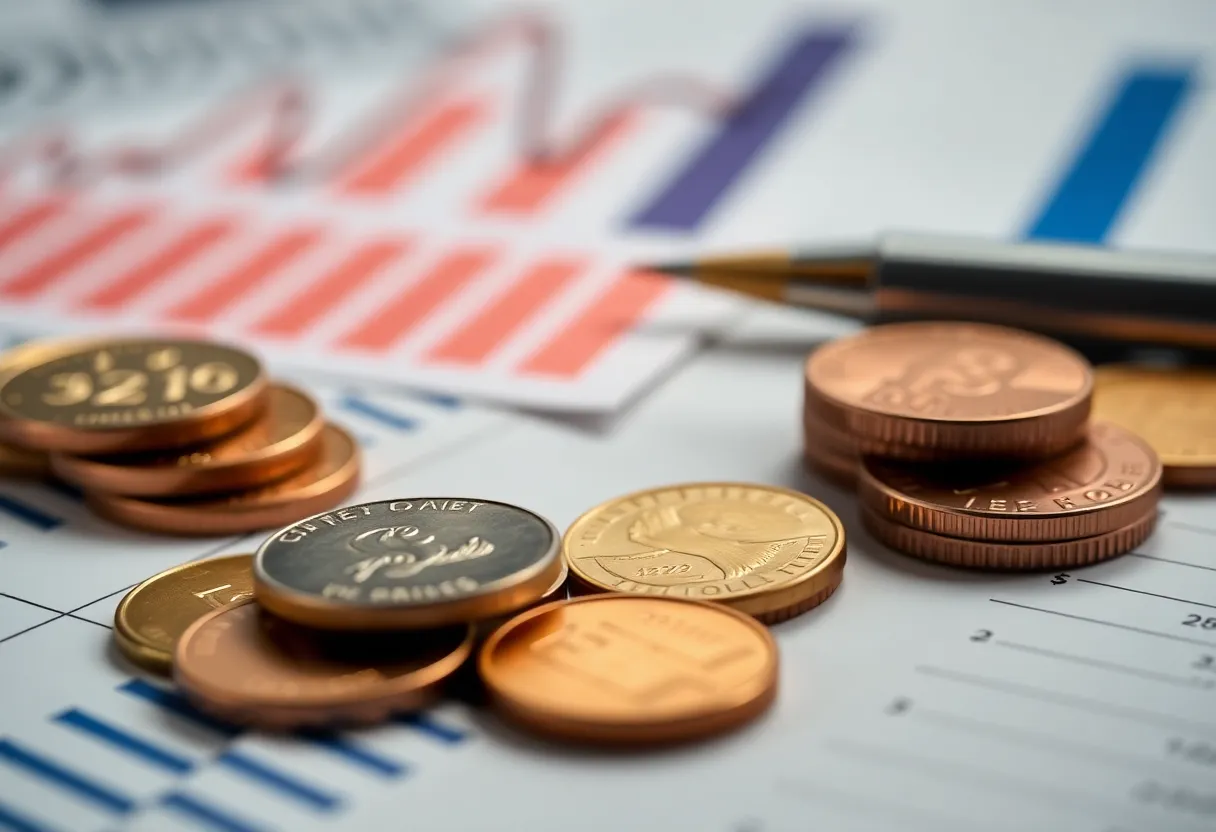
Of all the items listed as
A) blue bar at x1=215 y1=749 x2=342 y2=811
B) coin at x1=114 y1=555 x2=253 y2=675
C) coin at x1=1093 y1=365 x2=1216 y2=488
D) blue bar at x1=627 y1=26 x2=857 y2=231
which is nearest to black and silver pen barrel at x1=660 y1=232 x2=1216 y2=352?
coin at x1=1093 y1=365 x2=1216 y2=488

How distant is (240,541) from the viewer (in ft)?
2.99

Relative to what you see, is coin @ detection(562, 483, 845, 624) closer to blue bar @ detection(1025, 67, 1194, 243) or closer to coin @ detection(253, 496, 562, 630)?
coin @ detection(253, 496, 562, 630)

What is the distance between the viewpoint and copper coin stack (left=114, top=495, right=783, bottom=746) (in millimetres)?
683

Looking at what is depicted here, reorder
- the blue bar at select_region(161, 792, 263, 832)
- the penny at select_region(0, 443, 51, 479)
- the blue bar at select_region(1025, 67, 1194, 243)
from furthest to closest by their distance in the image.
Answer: the blue bar at select_region(1025, 67, 1194, 243) < the penny at select_region(0, 443, 51, 479) < the blue bar at select_region(161, 792, 263, 832)

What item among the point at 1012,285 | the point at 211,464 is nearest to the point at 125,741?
the point at 211,464

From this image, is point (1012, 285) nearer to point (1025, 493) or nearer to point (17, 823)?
point (1025, 493)

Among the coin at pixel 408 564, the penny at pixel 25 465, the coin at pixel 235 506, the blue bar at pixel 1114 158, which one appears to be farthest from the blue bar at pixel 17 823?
the blue bar at pixel 1114 158

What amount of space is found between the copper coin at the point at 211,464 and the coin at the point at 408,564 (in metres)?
0.13

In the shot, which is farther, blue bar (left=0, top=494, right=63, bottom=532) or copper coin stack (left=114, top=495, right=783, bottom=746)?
blue bar (left=0, top=494, right=63, bottom=532)

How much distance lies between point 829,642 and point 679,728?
5.4 inches

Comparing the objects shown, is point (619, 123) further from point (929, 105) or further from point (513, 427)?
point (513, 427)

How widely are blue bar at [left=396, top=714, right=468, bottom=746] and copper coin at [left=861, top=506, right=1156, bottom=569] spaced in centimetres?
31

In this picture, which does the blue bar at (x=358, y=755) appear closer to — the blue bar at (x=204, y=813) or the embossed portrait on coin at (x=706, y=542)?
the blue bar at (x=204, y=813)

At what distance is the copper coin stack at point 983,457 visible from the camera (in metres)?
0.84
